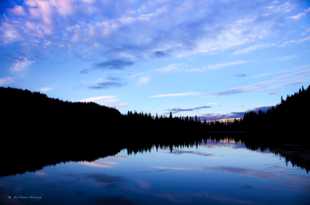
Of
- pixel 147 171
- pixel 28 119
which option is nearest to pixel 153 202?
pixel 147 171

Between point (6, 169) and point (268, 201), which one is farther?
point (6, 169)

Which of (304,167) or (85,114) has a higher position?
(85,114)

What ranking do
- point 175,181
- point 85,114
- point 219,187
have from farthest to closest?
point 85,114, point 175,181, point 219,187

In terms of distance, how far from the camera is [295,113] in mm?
125250

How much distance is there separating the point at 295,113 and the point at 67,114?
4360 inches

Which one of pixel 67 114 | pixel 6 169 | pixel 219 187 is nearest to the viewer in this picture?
pixel 219 187

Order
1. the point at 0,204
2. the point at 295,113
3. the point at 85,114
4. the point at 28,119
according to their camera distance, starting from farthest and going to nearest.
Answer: the point at 85,114, the point at 28,119, the point at 295,113, the point at 0,204

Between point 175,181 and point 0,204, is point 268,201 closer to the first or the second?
point 175,181

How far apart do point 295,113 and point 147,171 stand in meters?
106

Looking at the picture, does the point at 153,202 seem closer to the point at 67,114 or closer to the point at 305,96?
the point at 305,96

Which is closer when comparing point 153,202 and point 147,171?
point 153,202

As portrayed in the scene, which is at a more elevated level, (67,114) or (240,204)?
(67,114)

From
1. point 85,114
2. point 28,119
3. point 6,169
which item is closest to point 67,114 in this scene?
point 85,114

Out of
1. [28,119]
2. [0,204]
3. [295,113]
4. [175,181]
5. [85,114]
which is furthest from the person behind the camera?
[85,114]
